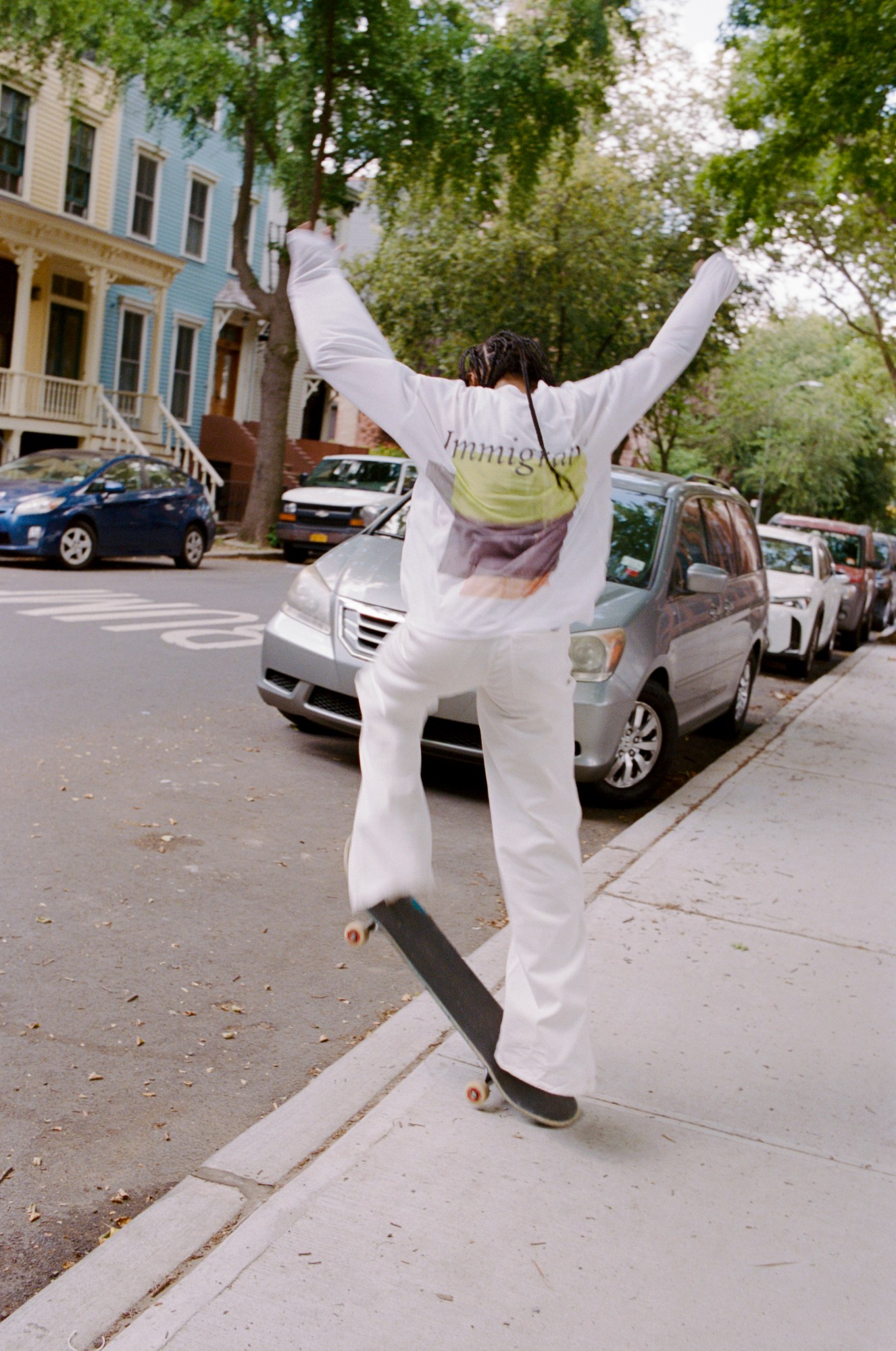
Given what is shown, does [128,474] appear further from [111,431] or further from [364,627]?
[364,627]

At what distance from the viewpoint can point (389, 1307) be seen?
258cm

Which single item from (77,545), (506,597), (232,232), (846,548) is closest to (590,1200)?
(506,597)

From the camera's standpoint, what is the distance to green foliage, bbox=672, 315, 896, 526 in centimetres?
4944

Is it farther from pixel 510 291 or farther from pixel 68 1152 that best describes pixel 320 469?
pixel 68 1152

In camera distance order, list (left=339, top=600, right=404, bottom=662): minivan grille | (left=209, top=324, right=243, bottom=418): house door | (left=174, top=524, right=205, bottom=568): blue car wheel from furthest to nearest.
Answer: (left=209, top=324, right=243, bottom=418): house door → (left=174, top=524, right=205, bottom=568): blue car wheel → (left=339, top=600, right=404, bottom=662): minivan grille

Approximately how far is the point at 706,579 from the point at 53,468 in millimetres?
11472

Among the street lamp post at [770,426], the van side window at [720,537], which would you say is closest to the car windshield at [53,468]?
the van side window at [720,537]

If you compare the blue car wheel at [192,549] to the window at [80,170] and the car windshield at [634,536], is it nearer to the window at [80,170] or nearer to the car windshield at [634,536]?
the car windshield at [634,536]

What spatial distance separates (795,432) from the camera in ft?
169

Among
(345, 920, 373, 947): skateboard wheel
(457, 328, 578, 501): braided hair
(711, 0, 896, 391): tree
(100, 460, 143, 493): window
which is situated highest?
(711, 0, 896, 391): tree

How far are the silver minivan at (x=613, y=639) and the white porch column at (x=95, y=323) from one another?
20337 millimetres

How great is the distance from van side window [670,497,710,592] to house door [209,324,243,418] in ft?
88.0

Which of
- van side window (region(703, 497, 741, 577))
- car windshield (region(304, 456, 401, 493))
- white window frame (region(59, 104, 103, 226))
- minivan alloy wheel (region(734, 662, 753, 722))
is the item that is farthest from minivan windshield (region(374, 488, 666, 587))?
white window frame (region(59, 104, 103, 226))

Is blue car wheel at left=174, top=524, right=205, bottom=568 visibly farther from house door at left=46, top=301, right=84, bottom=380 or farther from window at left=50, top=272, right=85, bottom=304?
window at left=50, top=272, right=85, bottom=304
